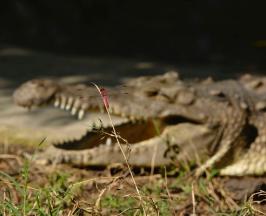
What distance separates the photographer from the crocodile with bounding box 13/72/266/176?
421cm

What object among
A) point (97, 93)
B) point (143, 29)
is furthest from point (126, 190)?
point (143, 29)

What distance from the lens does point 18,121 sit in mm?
5121

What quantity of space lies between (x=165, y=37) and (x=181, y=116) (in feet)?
18.3

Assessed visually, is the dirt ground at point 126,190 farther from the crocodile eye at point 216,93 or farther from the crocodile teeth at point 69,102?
the crocodile eye at point 216,93

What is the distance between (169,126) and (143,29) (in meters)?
5.72

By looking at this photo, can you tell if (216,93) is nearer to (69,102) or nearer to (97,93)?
(97,93)

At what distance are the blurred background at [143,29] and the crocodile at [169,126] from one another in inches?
181

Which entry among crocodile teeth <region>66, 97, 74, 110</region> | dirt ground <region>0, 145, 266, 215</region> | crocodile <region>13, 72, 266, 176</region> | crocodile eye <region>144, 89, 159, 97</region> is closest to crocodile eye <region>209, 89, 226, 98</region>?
crocodile <region>13, 72, 266, 176</region>

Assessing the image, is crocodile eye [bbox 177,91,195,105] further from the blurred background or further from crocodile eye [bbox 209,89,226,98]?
the blurred background

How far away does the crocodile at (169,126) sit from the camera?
4.21 metres

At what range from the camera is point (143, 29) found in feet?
32.6

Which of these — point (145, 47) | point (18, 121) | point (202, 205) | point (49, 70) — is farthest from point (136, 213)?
point (145, 47)

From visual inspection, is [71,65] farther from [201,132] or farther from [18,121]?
[201,132]

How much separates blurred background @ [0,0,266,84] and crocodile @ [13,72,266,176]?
459 centimetres
